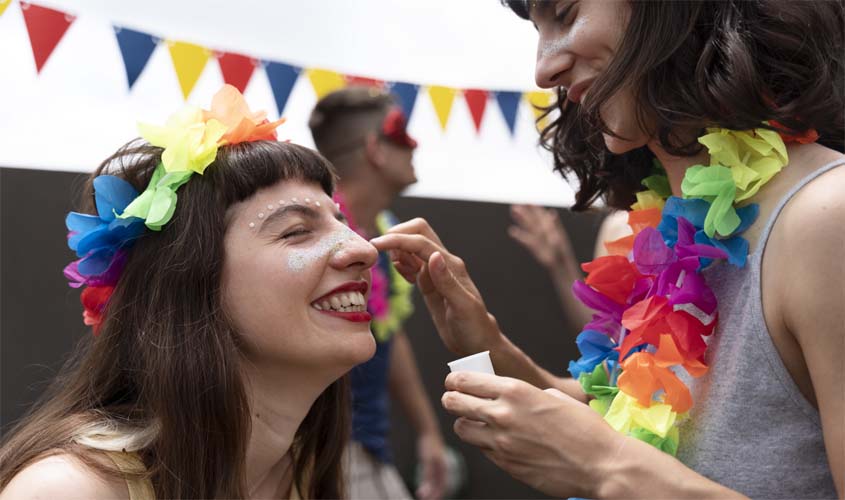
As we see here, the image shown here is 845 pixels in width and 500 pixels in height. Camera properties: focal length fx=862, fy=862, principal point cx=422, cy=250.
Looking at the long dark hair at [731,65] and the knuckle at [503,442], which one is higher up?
the long dark hair at [731,65]

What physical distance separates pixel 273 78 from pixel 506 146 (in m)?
1.99

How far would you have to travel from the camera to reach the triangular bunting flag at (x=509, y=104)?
151 inches

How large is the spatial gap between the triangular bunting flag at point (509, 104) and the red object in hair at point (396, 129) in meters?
0.45

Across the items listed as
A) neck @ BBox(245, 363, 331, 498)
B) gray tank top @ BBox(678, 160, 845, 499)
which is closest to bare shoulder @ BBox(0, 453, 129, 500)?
neck @ BBox(245, 363, 331, 498)

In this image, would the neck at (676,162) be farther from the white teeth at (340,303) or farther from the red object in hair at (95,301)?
the red object in hair at (95,301)

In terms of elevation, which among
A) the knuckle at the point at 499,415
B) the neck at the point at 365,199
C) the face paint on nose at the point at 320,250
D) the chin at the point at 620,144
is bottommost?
the neck at the point at 365,199

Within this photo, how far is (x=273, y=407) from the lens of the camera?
69.2 inches

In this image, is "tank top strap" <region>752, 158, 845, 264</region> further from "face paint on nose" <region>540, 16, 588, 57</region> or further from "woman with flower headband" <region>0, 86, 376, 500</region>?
"woman with flower headband" <region>0, 86, 376, 500</region>

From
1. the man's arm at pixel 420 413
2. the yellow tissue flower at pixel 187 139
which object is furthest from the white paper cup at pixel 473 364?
the man's arm at pixel 420 413

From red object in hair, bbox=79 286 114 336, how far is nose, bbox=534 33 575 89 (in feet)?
3.32

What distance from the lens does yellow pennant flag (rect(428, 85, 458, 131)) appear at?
3654mm

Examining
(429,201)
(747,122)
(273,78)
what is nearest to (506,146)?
(429,201)

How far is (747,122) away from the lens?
1.44 meters

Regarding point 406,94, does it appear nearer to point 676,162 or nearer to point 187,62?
point 187,62
